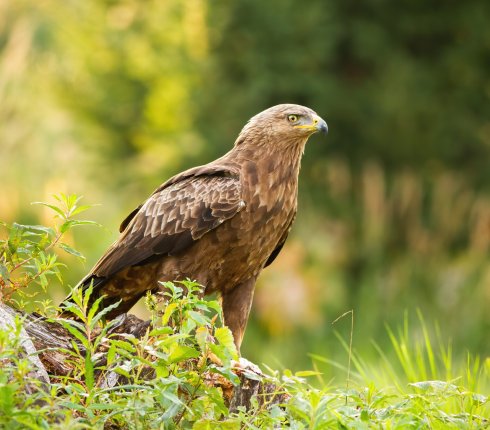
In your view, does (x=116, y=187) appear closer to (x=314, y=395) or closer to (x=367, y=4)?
(x=367, y=4)

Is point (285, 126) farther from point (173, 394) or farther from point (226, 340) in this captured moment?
point (173, 394)

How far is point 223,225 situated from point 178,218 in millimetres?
273

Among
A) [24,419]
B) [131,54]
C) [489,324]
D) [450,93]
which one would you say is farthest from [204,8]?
[24,419]

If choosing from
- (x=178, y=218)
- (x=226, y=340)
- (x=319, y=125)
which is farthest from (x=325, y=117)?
(x=226, y=340)

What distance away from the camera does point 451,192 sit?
1495cm

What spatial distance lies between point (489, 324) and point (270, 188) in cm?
683

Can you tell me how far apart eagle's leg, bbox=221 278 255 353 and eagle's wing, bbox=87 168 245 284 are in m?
0.45

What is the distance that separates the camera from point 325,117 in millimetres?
15312

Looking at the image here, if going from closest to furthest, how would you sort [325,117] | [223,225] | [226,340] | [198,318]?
[198,318] → [226,340] → [223,225] → [325,117]

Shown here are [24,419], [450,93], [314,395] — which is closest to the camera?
[24,419]

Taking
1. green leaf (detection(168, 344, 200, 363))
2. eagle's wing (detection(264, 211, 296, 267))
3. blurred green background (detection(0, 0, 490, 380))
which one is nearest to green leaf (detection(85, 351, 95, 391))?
green leaf (detection(168, 344, 200, 363))

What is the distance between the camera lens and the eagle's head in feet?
21.8

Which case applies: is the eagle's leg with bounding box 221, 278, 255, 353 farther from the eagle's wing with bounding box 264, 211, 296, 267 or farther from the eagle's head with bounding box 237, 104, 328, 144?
the eagle's head with bounding box 237, 104, 328, 144

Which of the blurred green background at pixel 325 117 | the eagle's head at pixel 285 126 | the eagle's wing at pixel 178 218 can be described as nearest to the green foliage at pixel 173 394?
the eagle's wing at pixel 178 218
